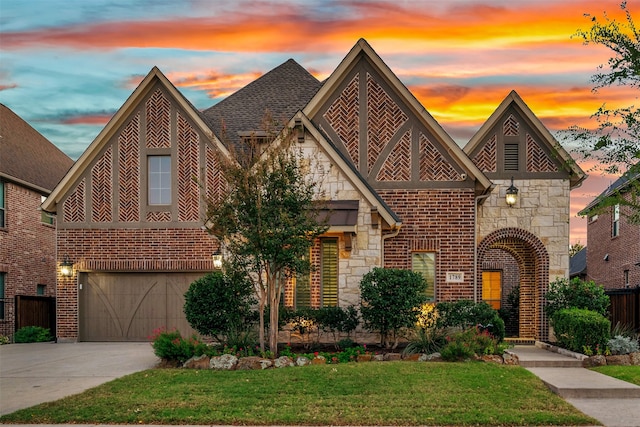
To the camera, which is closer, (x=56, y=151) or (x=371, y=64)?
(x=371, y=64)

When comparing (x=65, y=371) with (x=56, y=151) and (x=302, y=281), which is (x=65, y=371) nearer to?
(x=302, y=281)

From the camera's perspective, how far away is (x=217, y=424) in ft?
27.6

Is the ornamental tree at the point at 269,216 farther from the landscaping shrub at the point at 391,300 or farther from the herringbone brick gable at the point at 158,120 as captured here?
the herringbone brick gable at the point at 158,120

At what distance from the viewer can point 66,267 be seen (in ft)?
65.9

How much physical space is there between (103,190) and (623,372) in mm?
15220

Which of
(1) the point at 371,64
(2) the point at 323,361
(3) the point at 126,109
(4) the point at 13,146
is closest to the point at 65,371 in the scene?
(2) the point at 323,361

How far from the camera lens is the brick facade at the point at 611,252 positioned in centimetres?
2634

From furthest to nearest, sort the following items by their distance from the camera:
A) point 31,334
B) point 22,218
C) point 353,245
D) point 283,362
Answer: point 22,218
point 31,334
point 353,245
point 283,362

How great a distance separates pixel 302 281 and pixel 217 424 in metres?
8.06

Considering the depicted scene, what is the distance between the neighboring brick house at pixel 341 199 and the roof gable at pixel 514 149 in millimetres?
37

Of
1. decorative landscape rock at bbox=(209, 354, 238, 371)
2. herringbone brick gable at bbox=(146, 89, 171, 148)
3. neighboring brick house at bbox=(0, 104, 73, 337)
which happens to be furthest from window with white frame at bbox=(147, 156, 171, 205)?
decorative landscape rock at bbox=(209, 354, 238, 371)

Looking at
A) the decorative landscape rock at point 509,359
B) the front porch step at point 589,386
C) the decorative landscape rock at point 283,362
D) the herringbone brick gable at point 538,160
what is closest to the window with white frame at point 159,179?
the decorative landscape rock at point 283,362

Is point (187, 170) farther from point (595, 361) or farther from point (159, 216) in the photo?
point (595, 361)

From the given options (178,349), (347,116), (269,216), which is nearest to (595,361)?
(269,216)
